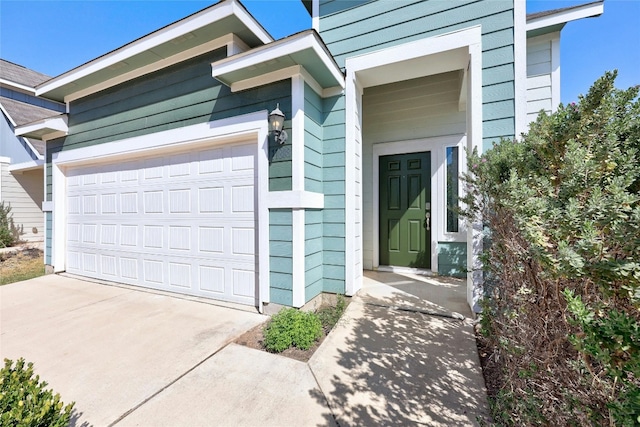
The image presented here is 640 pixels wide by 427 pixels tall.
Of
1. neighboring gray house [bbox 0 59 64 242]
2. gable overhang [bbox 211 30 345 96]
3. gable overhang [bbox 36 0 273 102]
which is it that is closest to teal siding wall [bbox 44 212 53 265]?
gable overhang [bbox 36 0 273 102]

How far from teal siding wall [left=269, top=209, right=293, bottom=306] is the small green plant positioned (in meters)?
0.41

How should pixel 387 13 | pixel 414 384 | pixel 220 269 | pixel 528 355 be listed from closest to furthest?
pixel 528 355 < pixel 414 384 < pixel 387 13 < pixel 220 269

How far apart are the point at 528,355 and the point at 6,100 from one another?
14617 millimetres

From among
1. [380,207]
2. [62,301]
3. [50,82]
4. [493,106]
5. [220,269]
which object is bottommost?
[62,301]

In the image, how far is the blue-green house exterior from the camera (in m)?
2.79

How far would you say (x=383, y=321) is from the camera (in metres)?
2.73

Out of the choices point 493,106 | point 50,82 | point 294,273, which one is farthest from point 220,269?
point 50,82

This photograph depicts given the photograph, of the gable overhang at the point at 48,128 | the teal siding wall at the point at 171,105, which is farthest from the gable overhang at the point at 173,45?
the gable overhang at the point at 48,128

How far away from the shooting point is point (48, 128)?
15.3 ft

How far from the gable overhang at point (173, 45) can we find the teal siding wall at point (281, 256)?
217cm

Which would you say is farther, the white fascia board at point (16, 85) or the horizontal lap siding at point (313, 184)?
the white fascia board at point (16, 85)

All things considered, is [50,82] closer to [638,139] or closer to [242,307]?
[242,307]

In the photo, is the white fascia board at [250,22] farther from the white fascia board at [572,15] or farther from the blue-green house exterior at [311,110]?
the white fascia board at [572,15]

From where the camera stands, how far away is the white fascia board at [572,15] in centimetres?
290
